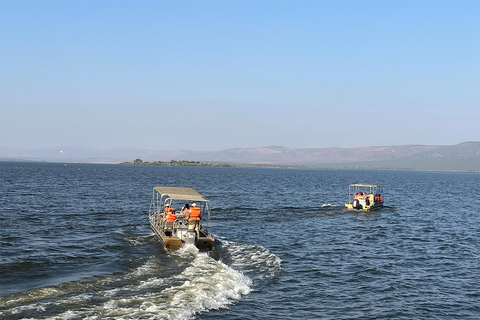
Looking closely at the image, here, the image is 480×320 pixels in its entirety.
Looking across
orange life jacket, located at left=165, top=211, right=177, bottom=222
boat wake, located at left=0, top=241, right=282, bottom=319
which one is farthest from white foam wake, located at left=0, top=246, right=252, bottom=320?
orange life jacket, located at left=165, top=211, right=177, bottom=222

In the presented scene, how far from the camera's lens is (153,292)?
20469mm

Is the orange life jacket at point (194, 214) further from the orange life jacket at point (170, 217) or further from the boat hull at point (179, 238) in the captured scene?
the orange life jacket at point (170, 217)

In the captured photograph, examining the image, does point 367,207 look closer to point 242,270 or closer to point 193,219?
point 193,219

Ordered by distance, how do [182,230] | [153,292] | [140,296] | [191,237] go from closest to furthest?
[140,296] < [153,292] < [191,237] < [182,230]

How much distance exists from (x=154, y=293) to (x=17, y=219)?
24316 mm

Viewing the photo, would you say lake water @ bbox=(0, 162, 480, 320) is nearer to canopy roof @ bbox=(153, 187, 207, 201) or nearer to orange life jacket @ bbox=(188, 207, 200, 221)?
orange life jacket @ bbox=(188, 207, 200, 221)

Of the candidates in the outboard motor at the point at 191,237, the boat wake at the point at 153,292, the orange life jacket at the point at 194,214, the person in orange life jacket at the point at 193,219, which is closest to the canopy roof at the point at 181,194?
the orange life jacket at the point at 194,214

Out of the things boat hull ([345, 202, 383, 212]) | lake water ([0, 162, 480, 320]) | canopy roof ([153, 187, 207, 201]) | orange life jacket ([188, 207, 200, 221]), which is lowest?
lake water ([0, 162, 480, 320])

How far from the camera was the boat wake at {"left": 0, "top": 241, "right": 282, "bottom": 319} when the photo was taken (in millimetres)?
17594

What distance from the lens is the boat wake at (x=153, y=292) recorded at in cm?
1759

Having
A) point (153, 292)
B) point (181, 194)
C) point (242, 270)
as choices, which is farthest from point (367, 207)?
point (153, 292)

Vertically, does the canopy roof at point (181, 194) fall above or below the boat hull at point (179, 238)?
above

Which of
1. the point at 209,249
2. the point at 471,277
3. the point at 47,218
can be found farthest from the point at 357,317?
the point at 47,218

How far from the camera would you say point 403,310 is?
65.0 feet
